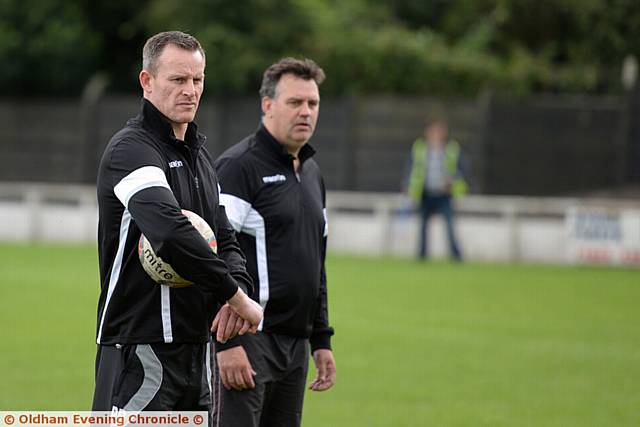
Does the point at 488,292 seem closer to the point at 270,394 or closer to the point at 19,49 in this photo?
the point at 270,394

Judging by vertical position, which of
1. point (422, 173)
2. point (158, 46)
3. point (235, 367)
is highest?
point (158, 46)

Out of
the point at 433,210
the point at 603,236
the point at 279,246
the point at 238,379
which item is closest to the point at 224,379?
the point at 238,379

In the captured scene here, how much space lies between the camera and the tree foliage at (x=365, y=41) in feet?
92.4

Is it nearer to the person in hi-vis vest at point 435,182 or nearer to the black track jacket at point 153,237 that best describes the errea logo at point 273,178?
the black track jacket at point 153,237

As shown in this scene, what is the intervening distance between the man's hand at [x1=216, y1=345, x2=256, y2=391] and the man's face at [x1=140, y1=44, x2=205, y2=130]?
1306 millimetres

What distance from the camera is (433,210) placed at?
21.5 metres

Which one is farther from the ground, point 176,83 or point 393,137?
point 393,137

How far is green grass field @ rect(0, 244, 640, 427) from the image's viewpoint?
9.71 metres

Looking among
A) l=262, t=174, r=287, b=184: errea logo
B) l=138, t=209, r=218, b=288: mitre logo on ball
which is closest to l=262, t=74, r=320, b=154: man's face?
l=262, t=174, r=287, b=184: errea logo

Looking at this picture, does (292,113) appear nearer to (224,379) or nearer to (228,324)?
(224,379)

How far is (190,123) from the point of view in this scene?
5.35 meters

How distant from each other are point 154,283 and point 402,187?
2030 centimetres

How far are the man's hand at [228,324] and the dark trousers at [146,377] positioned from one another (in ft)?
0.42

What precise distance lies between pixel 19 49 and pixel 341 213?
443 inches
